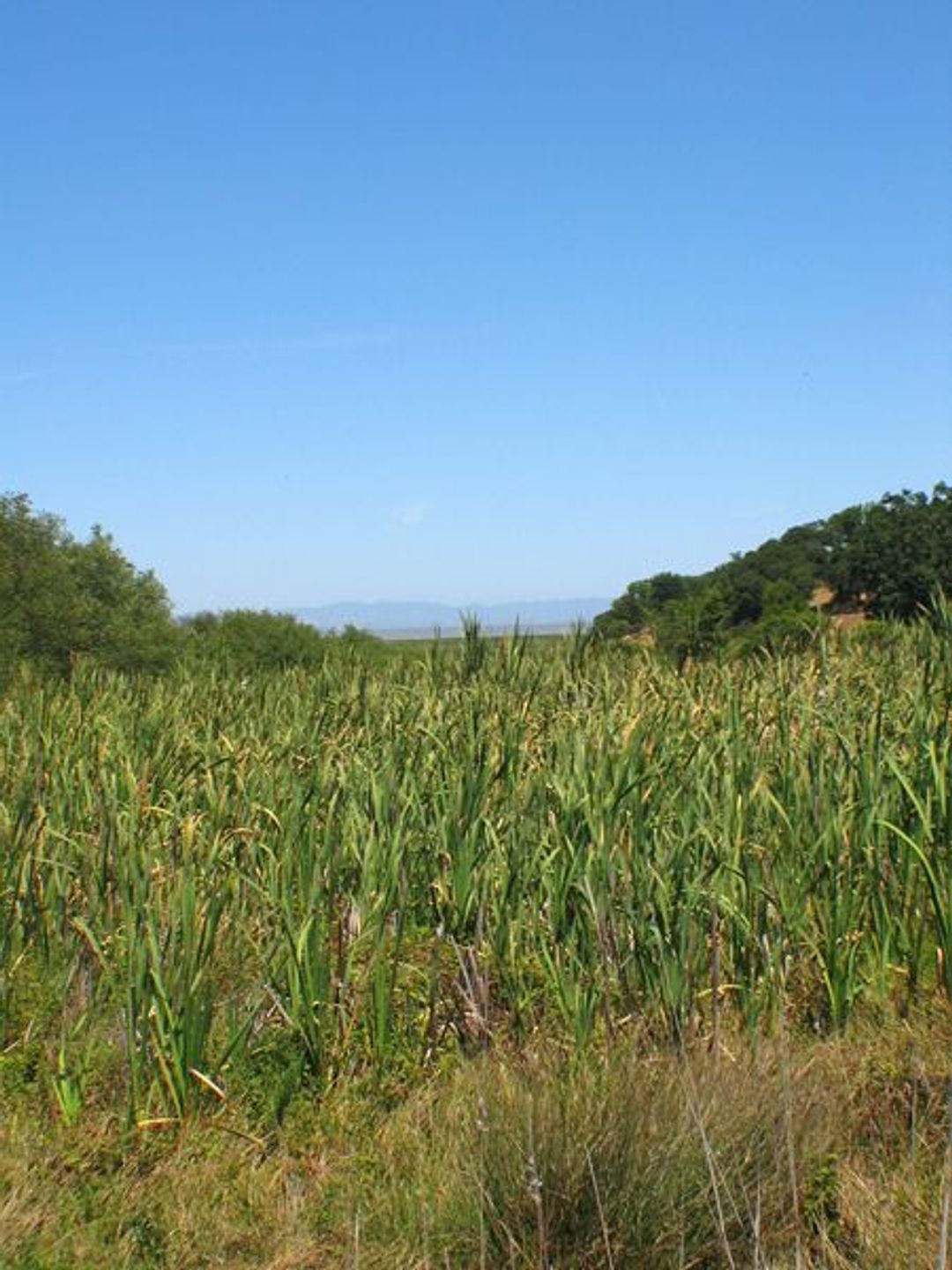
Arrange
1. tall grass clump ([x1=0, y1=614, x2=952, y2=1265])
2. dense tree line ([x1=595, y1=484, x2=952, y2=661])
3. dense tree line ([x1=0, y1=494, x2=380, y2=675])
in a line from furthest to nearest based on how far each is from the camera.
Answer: dense tree line ([x1=595, y1=484, x2=952, y2=661]) → dense tree line ([x1=0, y1=494, x2=380, y2=675]) → tall grass clump ([x1=0, y1=614, x2=952, y2=1265])

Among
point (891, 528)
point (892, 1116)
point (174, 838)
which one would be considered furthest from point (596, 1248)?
point (891, 528)

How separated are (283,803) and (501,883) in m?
1.18

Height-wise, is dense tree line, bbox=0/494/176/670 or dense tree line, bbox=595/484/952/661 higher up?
dense tree line, bbox=595/484/952/661

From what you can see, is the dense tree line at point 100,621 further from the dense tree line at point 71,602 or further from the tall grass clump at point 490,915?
the tall grass clump at point 490,915

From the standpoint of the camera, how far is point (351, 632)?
1952cm

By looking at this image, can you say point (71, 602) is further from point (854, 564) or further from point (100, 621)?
point (854, 564)

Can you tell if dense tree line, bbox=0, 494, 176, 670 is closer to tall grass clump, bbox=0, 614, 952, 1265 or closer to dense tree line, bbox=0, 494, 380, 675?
dense tree line, bbox=0, 494, 380, 675

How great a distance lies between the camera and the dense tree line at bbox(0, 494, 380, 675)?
15.6m

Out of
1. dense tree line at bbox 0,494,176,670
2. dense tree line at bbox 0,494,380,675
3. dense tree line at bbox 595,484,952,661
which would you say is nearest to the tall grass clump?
dense tree line at bbox 0,494,380,675

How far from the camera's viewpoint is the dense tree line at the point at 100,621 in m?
15.6

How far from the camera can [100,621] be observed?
59.4 feet

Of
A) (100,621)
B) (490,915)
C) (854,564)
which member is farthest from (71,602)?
(854,564)

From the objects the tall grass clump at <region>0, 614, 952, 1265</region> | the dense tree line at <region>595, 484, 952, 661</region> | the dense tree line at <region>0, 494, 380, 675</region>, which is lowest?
the tall grass clump at <region>0, 614, 952, 1265</region>

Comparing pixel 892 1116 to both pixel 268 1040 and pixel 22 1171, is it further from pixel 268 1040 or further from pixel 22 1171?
pixel 22 1171
